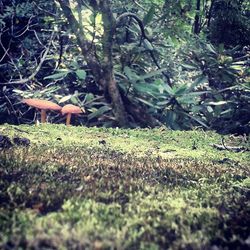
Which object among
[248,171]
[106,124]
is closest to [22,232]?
[248,171]

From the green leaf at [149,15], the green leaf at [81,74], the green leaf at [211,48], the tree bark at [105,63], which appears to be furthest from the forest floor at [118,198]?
the green leaf at [149,15]

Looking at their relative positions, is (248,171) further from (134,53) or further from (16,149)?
(134,53)

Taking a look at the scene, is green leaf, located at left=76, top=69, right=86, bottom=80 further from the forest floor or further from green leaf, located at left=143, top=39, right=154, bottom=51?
the forest floor

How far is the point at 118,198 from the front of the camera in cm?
297

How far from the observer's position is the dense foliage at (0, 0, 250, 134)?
8953 mm

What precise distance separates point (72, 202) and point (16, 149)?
1.99m

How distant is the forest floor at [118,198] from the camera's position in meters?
2.17

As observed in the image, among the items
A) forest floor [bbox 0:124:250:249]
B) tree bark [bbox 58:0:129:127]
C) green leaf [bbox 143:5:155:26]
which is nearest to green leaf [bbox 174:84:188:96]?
tree bark [bbox 58:0:129:127]

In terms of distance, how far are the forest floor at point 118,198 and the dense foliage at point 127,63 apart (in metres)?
4.05

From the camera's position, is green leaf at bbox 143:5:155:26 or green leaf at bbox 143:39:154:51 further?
green leaf at bbox 143:5:155:26

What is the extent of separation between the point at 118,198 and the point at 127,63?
26.2 feet

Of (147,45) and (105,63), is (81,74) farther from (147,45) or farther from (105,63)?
(147,45)

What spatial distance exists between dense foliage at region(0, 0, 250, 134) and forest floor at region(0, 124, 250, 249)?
4.05 meters

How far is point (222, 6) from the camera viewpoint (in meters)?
9.16
